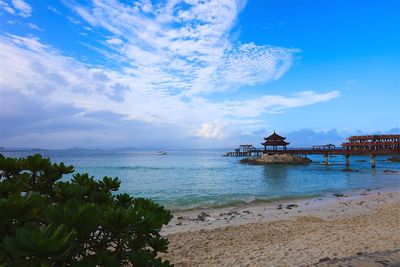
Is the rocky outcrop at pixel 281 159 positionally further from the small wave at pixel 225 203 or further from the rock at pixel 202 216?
the rock at pixel 202 216

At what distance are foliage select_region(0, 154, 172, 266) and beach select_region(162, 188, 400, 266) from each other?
468 cm

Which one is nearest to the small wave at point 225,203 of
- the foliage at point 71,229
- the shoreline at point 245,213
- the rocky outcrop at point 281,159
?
the shoreline at point 245,213

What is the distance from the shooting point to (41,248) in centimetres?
130

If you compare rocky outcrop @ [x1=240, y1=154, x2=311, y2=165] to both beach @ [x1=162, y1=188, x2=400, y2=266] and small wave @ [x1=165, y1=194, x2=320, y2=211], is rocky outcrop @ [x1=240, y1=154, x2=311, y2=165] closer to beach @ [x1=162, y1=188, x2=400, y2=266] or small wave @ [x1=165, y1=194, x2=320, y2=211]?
small wave @ [x1=165, y1=194, x2=320, y2=211]

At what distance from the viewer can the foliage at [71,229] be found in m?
Answer: 1.32

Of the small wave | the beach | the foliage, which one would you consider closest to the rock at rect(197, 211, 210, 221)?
the beach

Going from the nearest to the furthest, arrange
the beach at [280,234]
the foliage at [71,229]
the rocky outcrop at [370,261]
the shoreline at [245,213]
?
the foliage at [71,229] → the rocky outcrop at [370,261] → the beach at [280,234] → the shoreline at [245,213]

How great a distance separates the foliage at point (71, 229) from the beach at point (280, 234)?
4.68 m

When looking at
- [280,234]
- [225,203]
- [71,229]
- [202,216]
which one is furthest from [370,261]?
[225,203]

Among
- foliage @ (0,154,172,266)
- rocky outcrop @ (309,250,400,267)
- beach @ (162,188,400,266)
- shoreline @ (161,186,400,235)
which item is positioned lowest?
shoreline @ (161,186,400,235)

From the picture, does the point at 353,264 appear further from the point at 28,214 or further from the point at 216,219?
the point at 216,219

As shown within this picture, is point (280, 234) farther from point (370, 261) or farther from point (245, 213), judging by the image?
point (370, 261)

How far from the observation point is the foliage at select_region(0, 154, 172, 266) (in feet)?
4.34

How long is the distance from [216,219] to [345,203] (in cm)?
779
